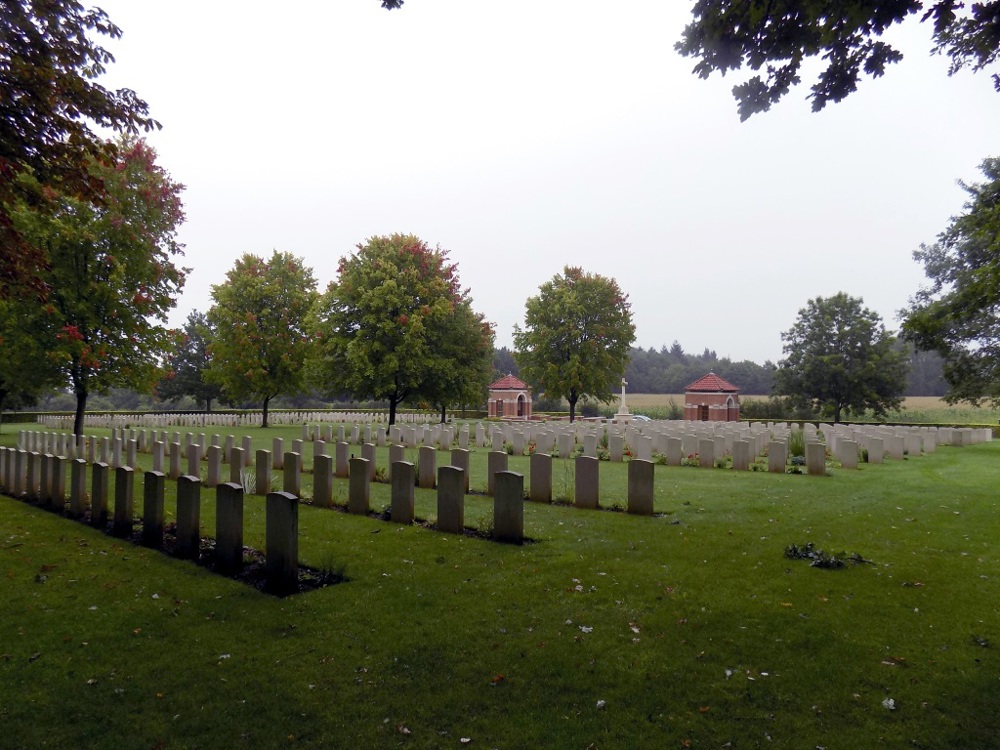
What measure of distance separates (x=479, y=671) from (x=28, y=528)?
7.67 m

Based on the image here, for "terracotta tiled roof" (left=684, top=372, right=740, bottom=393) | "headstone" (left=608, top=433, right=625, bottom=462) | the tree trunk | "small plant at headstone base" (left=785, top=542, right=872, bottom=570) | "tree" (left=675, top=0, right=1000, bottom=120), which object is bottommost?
"small plant at headstone base" (left=785, top=542, right=872, bottom=570)

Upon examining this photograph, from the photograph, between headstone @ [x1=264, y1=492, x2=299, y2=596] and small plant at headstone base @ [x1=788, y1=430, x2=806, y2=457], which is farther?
small plant at headstone base @ [x1=788, y1=430, x2=806, y2=457]

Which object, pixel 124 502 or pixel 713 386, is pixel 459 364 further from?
pixel 713 386

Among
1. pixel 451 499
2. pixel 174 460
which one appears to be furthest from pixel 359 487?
pixel 174 460

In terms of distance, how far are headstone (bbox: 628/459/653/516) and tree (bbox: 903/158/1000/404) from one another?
412cm

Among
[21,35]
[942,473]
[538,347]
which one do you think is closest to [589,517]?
[21,35]

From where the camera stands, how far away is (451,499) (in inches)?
301

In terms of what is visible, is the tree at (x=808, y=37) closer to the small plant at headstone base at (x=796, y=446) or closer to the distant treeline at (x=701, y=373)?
the small plant at headstone base at (x=796, y=446)

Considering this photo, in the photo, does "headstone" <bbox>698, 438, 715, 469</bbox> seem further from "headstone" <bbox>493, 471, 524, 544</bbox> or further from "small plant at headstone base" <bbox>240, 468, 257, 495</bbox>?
"small plant at headstone base" <bbox>240, 468, 257, 495</bbox>

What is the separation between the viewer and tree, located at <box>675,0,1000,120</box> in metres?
4.69

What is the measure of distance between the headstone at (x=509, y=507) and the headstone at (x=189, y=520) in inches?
133

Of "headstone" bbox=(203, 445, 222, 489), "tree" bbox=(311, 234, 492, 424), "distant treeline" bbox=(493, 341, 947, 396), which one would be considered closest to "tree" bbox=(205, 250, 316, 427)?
"tree" bbox=(311, 234, 492, 424)

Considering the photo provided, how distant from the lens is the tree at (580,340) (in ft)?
129

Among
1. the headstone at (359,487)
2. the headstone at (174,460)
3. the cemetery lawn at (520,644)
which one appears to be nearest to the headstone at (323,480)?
the headstone at (359,487)
